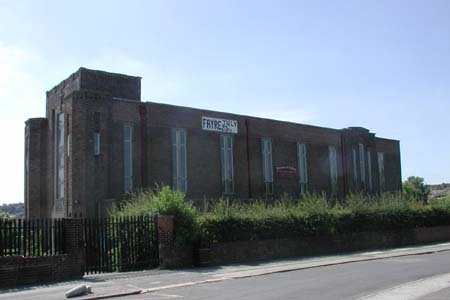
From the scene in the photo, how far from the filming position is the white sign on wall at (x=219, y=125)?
121ft

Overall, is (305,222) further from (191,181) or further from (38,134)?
(38,134)

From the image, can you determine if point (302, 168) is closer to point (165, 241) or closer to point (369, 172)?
point (369, 172)

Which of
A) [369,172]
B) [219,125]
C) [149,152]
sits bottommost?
[369,172]

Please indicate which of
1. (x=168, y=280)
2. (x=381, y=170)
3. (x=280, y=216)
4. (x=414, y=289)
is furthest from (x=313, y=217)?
(x=381, y=170)

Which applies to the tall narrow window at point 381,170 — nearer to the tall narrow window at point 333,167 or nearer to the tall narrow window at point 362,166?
the tall narrow window at point 362,166

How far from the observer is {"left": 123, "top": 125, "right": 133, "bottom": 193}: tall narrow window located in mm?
32375

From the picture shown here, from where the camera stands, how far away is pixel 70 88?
35312mm

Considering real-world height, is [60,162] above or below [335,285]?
above

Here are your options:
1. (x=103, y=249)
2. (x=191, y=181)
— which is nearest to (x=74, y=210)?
(x=191, y=181)

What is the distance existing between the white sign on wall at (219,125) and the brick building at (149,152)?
2.7 inches

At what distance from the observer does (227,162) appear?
3825cm

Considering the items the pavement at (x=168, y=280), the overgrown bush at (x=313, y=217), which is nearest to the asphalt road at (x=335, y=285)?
the pavement at (x=168, y=280)

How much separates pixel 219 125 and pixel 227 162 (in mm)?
2724

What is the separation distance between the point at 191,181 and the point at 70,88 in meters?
9.98
